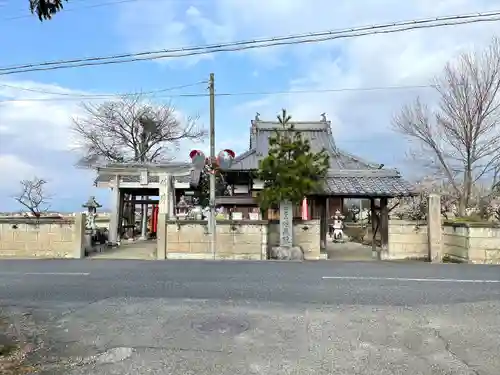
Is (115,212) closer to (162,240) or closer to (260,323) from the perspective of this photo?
(162,240)

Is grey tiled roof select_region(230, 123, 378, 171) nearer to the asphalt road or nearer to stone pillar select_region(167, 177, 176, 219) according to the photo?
stone pillar select_region(167, 177, 176, 219)

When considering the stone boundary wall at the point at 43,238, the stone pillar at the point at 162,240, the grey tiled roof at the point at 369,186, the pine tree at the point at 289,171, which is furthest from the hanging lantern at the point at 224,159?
the stone boundary wall at the point at 43,238

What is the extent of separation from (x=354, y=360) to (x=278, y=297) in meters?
3.45

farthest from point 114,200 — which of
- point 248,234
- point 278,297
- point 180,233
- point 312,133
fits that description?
point 278,297

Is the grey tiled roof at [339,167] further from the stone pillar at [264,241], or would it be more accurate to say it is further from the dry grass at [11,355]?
the dry grass at [11,355]

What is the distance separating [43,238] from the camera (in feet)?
56.6

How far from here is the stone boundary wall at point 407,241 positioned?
17.1 metres

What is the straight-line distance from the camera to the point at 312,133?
27.8 metres

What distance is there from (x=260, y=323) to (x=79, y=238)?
496 inches

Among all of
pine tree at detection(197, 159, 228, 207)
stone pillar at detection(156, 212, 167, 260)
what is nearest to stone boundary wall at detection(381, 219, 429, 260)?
stone pillar at detection(156, 212, 167, 260)

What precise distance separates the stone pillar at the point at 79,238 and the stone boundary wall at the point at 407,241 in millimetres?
11117

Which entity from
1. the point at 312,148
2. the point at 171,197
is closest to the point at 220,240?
the point at 171,197

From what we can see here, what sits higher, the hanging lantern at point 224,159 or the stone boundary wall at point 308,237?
the hanging lantern at point 224,159

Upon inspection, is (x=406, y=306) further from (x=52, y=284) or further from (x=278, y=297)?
A: (x=52, y=284)
